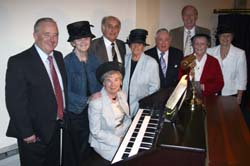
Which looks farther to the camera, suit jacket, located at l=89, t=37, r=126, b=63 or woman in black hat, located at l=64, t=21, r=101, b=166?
suit jacket, located at l=89, t=37, r=126, b=63

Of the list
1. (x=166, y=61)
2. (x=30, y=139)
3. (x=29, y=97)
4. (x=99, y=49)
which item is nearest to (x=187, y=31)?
(x=166, y=61)

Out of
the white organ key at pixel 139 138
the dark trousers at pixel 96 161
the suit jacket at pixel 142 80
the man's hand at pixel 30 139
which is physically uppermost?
the suit jacket at pixel 142 80

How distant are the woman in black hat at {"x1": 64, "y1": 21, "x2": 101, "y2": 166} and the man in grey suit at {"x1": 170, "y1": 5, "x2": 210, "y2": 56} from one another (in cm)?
144

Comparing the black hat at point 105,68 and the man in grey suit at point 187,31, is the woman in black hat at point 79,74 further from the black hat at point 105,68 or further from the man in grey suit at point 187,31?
the man in grey suit at point 187,31

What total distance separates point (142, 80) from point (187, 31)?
1.20 meters

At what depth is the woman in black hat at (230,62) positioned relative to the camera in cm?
312

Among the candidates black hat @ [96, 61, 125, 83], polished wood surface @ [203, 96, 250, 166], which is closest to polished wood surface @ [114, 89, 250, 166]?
polished wood surface @ [203, 96, 250, 166]

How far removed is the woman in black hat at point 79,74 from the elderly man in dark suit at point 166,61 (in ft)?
2.36

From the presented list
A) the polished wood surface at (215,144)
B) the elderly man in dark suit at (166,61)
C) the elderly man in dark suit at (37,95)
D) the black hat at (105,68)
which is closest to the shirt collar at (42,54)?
the elderly man in dark suit at (37,95)

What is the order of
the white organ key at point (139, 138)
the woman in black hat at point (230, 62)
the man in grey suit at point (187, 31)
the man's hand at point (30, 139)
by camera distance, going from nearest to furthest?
the white organ key at point (139, 138)
the man's hand at point (30, 139)
the woman in black hat at point (230, 62)
the man in grey suit at point (187, 31)

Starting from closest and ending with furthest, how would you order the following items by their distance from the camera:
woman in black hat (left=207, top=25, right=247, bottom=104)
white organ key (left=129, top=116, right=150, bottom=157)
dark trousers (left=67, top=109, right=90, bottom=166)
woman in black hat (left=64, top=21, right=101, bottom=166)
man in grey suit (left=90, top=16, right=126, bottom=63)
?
white organ key (left=129, top=116, right=150, bottom=157) → woman in black hat (left=64, top=21, right=101, bottom=166) → dark trousers (left=67, top=109, right=90, bottom=166) → man in grey suit (left=90, top=16, right=126, bottom=63) → woman in black hat (left=207, top=25, right=247, bottom=104)

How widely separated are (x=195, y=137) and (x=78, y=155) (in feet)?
4.70

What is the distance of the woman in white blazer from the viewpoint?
226 centimetres

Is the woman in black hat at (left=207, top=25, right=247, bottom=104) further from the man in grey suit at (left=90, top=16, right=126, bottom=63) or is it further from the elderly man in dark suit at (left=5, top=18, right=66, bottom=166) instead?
the elderly man in dark suit at (left=5, top=18, right=66, bottom=166)
